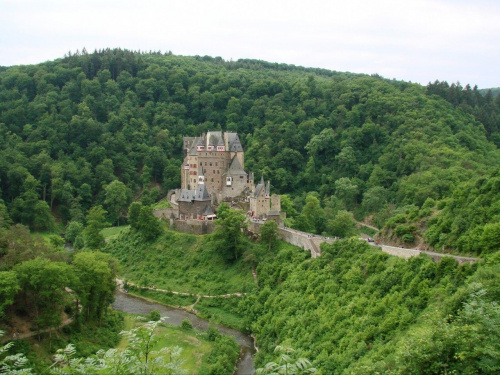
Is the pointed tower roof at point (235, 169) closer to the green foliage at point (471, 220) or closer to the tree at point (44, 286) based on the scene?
the green foliage at point (471, 220)

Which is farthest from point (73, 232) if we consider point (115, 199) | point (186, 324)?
point (186, 324)

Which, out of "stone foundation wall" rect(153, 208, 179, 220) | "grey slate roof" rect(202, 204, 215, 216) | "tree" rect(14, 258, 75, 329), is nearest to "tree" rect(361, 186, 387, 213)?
"grey slate roof" rect(202, 204, 215, 216)

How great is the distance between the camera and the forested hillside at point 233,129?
3487 inches

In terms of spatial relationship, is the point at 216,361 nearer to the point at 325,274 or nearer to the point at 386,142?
the point at 325,274

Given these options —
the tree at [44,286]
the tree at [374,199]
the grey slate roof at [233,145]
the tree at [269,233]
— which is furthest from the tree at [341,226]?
the tree at [44,286]

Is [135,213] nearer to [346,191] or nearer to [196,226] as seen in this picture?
[196,226]

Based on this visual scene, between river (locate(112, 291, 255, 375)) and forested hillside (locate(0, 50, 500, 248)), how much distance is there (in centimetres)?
2164

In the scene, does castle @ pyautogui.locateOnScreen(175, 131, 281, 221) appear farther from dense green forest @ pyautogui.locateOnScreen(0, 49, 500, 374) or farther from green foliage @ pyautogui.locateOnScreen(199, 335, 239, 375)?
green foliage @ pyautogui.locateOnScreen(199, 335, 239, 375)

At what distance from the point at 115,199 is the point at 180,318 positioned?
141 feet

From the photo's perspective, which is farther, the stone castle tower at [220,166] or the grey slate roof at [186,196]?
the stone castle tower at [220,166]

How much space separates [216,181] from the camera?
75312mm

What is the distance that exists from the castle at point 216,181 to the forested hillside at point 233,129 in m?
7.10

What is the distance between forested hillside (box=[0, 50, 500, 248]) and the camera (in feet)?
291

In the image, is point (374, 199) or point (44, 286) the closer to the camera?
point (44, 286)
